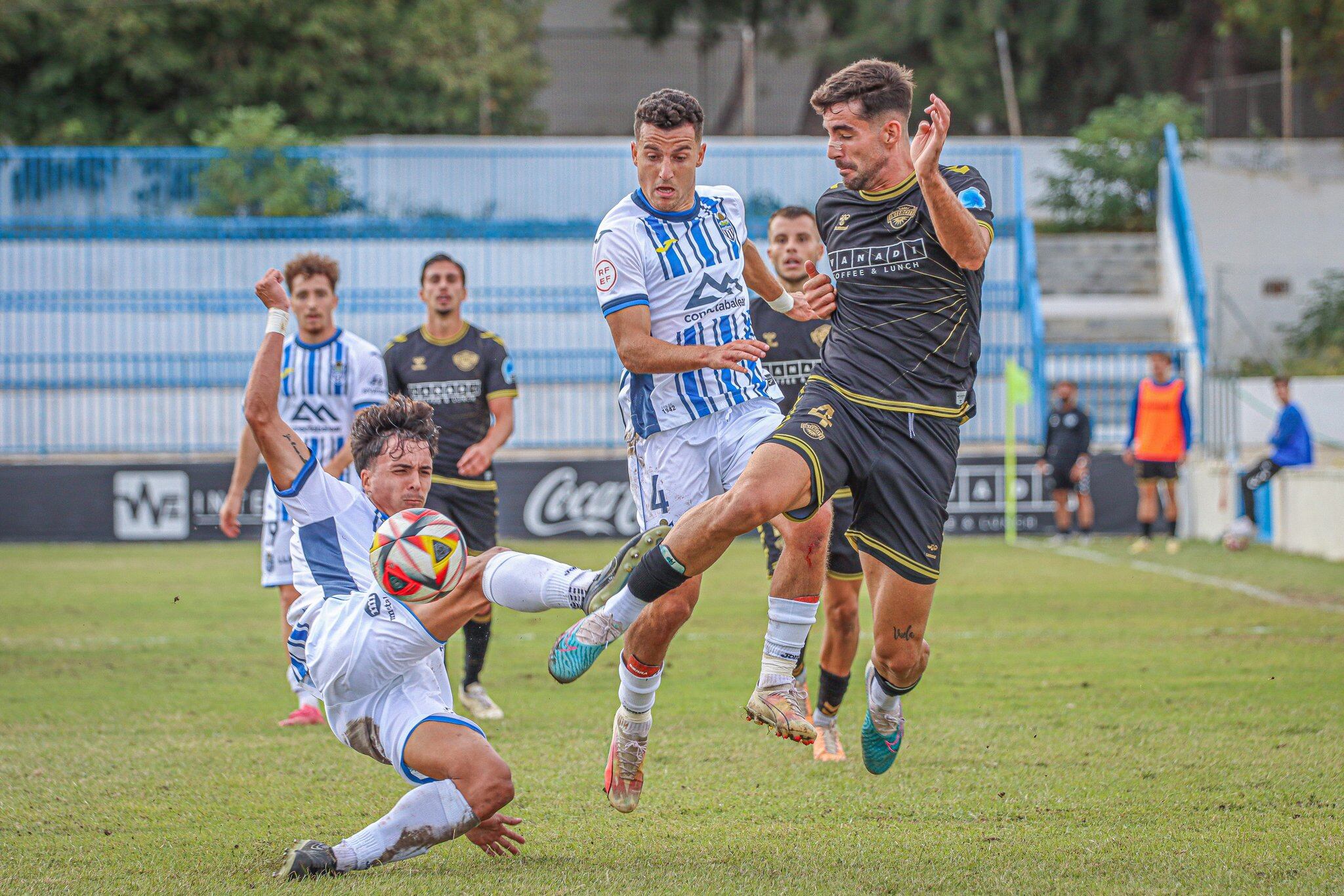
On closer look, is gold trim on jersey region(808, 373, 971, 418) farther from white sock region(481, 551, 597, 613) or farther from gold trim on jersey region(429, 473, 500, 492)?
gold trim on jersey region(429, 473, 500, 492)

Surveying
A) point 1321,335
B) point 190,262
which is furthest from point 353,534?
point 1321,335

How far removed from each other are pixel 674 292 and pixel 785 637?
4.56ft

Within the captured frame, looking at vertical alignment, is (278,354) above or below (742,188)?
below

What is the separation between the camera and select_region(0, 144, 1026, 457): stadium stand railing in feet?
69.6

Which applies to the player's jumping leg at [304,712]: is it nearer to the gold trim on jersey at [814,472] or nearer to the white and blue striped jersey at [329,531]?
the white and blue striped jersey at [329,531]

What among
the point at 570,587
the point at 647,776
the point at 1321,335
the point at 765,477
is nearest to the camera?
the point at 570,587

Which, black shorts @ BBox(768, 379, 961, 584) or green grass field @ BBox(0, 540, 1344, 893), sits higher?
black shorts @ BBox(768, 379, 961, 584)

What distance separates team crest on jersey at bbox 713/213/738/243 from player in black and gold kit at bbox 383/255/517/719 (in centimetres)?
265

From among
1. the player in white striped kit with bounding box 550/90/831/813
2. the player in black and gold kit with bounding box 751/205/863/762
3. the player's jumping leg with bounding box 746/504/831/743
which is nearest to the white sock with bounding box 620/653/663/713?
the player in white striped kit with bounding box 550/90/831/813

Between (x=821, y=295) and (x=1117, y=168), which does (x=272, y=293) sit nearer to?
(x=821, y=295)

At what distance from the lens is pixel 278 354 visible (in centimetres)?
512

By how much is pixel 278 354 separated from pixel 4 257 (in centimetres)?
1974

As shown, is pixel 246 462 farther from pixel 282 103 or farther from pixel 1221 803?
pixel 282 103

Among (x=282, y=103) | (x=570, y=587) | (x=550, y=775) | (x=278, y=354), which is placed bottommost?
(x=550, y=775)
